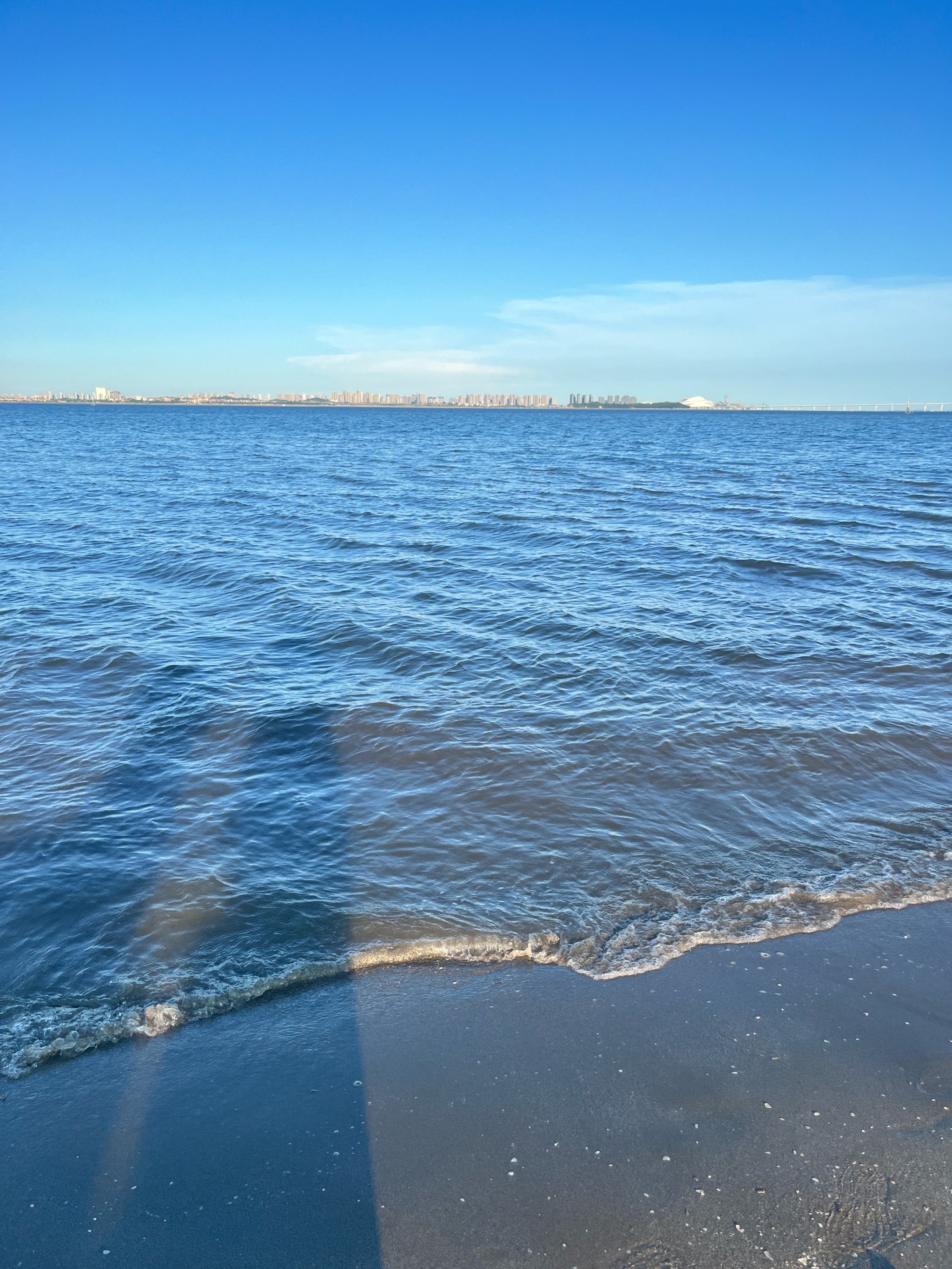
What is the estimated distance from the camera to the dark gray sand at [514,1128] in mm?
4480

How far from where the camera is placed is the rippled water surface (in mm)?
7379

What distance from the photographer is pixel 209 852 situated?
8.73 meters

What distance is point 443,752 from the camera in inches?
439

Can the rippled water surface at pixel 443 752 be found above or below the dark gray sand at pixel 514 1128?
below

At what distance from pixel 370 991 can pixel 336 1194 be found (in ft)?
6.16

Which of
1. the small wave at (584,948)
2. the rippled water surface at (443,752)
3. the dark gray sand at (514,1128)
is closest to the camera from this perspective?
the dark gray sand at (514,1128)

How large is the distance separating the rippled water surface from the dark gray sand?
0.56m

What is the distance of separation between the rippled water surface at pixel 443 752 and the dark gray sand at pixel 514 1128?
56cm

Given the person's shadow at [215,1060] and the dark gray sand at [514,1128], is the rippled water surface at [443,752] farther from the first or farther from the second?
the dark gray sand at [514,1128]

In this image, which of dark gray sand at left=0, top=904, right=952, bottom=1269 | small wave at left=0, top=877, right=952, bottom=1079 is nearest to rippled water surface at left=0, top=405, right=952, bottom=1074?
small wave at left=0, top=877, right=952, bottom=1079

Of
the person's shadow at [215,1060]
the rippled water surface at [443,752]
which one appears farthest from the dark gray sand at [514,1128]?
the rippled water surface at [443,752]

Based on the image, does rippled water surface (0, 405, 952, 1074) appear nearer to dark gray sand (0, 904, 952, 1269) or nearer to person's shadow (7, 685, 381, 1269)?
person's shadow (7, 685, 381, 1269)

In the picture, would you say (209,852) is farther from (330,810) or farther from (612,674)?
(612,674)

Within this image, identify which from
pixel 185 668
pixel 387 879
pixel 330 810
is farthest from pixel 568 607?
pixel 387 879
